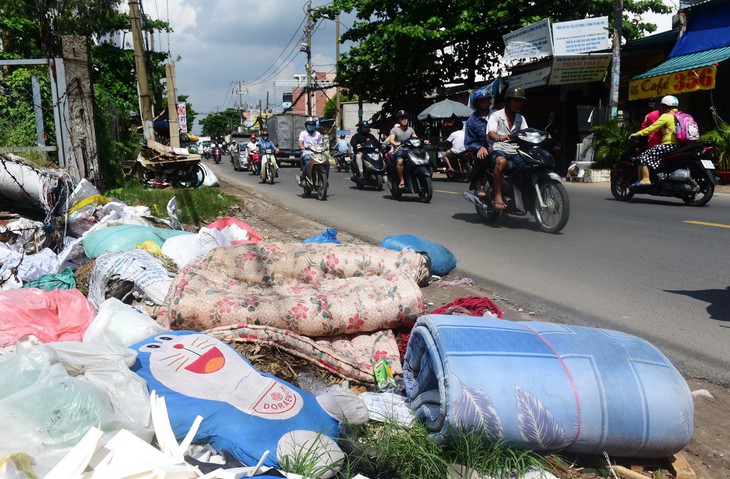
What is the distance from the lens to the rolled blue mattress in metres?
2.10

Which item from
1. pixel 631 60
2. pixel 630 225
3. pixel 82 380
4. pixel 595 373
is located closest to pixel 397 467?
pixel 595 373

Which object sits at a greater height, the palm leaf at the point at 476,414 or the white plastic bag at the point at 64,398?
the white plastic bag at the point at 64,398

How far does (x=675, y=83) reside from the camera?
49.9 feet

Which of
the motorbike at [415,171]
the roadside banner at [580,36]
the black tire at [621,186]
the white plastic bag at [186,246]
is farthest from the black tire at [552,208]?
the roadside banner at [580,36]

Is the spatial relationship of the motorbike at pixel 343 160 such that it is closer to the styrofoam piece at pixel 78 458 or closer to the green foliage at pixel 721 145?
the green foliage at pixel 721 145

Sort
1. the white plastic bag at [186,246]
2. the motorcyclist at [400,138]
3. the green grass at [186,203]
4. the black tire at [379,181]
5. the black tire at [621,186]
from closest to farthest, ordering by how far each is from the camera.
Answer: the white plastic bag at [186,246], the green grass at [186,203], the black tire at [621,186], the motorcyclist at [400,138], the black tire at [379,181]

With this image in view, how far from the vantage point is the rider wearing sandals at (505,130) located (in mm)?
7321

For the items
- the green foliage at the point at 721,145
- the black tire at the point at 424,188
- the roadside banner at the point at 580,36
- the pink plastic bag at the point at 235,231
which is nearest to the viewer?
the pink plastic bag at the point at 235,231

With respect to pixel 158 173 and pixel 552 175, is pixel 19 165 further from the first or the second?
pixel 158 173

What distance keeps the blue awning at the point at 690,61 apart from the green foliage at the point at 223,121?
95.2 metres

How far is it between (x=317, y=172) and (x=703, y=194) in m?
6.88

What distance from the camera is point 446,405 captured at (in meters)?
2.11

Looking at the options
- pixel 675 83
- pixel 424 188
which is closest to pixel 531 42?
pixel 675 83

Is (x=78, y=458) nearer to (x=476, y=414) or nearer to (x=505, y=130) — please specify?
(x=476, y=414)
